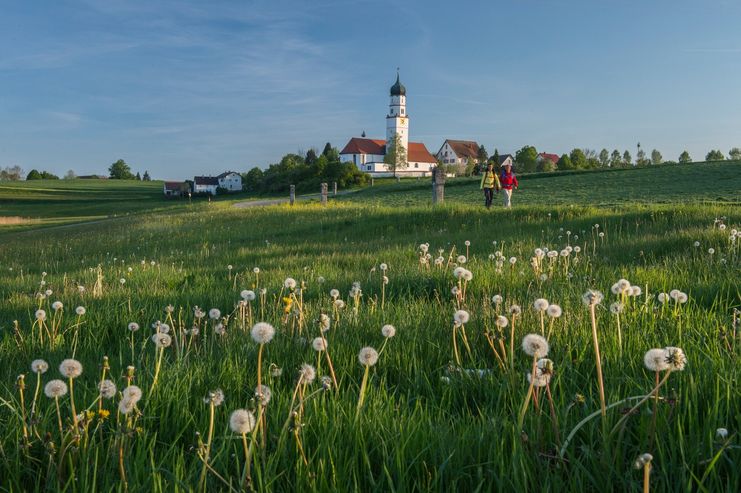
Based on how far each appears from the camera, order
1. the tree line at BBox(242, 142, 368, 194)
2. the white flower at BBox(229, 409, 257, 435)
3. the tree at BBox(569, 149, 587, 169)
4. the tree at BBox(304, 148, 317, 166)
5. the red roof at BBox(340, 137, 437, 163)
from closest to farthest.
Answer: the white flower at BBox(229, 409, 257, 435), the tree line at BBox(242, 142, 368, 194), the tree at BBox(569, 149, 587, 169), the tree at BBox(304, 148, 317, 166), the red roof at BBox(340, 137, 437, 163)

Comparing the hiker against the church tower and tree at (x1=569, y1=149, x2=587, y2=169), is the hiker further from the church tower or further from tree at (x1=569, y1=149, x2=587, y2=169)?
the church tower

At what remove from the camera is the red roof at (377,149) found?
6334 inches

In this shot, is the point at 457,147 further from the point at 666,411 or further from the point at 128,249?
the point at 666,411

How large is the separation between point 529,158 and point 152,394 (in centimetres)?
11789

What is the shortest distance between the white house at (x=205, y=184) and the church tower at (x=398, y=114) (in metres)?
55.0

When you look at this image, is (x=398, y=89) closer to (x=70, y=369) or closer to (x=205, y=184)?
(x=205, y=184)

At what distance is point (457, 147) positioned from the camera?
162750 millimetres

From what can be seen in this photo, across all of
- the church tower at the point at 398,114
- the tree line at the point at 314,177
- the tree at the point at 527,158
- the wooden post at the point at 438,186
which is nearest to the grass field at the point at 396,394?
the wooden post at the point at 438,186

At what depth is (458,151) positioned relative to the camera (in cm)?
16125

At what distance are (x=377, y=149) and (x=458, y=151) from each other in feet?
80.4

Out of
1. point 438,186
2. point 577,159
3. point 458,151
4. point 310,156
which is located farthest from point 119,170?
point 438,186

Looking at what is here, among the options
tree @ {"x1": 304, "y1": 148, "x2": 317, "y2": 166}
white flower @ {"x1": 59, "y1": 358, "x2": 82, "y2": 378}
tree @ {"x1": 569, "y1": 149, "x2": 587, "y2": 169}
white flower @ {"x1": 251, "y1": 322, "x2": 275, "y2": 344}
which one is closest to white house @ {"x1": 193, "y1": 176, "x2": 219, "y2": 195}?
tree @ {"x1": 304, "y1": 148, "x2": 317, "y2": 166}

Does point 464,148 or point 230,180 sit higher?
point 464,148

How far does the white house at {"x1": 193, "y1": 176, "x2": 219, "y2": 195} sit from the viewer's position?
156000mm
